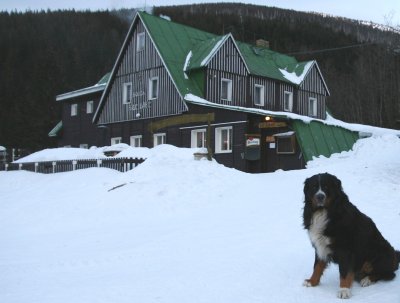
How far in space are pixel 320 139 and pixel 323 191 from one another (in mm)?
19443

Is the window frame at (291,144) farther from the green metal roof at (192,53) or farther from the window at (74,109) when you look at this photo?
the window at (74,109)

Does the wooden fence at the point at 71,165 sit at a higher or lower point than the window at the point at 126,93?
lower

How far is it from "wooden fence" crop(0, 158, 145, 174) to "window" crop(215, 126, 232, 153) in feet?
22.4

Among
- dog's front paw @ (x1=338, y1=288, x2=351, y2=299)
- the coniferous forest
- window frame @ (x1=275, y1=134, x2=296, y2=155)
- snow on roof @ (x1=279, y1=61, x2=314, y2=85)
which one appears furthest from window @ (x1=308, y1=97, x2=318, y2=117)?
dog's front paw @ (x1=338, y1=288, x2=351, y2=299)

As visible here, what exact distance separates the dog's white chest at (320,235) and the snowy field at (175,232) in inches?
19.3

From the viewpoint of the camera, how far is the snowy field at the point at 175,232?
6328mm

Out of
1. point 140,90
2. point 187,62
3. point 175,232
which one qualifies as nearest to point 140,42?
point 140,90

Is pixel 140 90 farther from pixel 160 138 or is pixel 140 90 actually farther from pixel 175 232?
pixel 175 232

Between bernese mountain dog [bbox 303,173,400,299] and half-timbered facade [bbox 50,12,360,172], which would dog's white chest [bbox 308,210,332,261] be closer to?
bernese mountain dog [bbox 303,173,400,299]

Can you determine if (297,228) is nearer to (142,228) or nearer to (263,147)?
(142,228)

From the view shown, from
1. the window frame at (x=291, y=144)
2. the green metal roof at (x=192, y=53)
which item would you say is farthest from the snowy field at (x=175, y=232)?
the green metal roof at (x=192, y=53)

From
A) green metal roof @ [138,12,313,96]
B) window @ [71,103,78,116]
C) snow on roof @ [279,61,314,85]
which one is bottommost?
window @ [71,103,78,116]

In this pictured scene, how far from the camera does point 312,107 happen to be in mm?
34469

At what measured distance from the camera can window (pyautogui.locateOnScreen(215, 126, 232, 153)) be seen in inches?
1014
